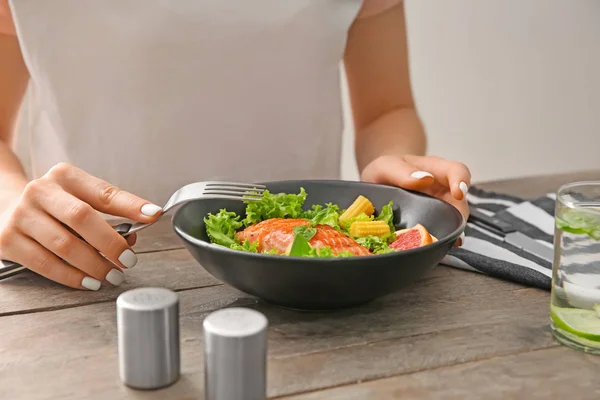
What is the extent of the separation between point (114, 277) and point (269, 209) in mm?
275

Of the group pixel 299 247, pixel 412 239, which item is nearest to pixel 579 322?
pixel 412 239

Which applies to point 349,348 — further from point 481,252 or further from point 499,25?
point 499,25

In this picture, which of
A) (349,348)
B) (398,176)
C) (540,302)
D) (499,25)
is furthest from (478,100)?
(349,348)

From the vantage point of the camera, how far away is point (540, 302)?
1049 millimetres

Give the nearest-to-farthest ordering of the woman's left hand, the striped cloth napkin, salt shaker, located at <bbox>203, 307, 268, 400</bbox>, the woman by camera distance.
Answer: salt shaker, located at <bbox>203, 307, 268, 400</bbox>
the striped cloth napkin
the woman's left hand
the woman

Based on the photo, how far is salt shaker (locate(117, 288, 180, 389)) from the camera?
77cm

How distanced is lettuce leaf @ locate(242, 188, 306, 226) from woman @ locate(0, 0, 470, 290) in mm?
236

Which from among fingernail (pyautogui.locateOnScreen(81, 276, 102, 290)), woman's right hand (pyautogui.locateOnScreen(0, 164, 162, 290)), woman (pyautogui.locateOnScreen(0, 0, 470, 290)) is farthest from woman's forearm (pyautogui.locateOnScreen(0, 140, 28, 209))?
fingernail (pyautogui.locateOnScreen(81, 276, 102, 290))

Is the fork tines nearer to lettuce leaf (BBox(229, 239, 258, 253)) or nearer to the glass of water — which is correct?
lettuce leaf (BBox(229, 239, 258, 253))

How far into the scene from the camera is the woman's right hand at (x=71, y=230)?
105 centimetres

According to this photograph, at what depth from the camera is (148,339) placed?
774 millimetres

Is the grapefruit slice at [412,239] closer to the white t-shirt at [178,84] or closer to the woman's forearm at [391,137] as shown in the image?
the woman's forearm at [391,137]

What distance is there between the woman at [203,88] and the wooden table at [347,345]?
0.34 metres

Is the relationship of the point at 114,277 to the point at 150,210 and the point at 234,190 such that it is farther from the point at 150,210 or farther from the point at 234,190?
the point at 234,190
